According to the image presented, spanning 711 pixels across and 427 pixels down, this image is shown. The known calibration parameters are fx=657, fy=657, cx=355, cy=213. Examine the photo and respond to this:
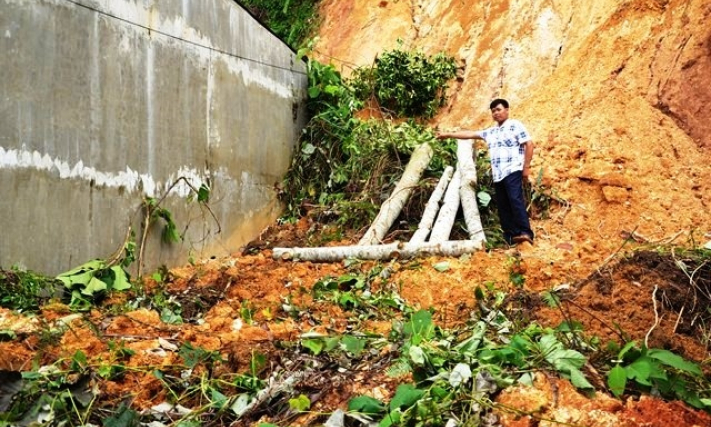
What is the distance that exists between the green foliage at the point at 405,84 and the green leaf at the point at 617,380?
7.84 metres

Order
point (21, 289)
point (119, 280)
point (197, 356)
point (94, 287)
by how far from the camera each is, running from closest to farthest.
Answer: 1. point (197, 356)
2. point (21, 289)
3. point (94, 287)
4. point (119, 280)

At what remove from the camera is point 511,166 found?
23.0 feet

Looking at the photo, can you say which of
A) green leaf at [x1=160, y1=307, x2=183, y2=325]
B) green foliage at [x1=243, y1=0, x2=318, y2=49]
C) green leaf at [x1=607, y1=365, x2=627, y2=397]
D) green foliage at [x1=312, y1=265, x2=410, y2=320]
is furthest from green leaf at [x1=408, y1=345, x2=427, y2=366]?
green foliage at [x1=243, y1=0, x2=318, y2=49]

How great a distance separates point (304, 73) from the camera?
377 inches

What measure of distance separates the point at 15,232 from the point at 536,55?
7.99m

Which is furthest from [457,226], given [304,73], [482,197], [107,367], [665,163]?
[107,367]

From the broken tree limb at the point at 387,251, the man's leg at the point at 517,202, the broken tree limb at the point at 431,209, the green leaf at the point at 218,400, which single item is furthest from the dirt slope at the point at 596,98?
the green leaf at the point at 218,400

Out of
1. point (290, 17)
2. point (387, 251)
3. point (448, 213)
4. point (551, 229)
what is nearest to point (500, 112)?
point (448, 213)

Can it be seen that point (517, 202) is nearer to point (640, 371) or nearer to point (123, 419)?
point (640, 371)

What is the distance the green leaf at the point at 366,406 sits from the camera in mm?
2822

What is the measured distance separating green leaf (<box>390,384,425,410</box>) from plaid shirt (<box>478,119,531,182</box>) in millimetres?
4554

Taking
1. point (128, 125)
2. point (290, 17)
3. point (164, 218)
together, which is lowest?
point (164, 218)

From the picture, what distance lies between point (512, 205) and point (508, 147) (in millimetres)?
629

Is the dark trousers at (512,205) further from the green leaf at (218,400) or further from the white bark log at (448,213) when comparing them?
the green leaf at (218,400)
